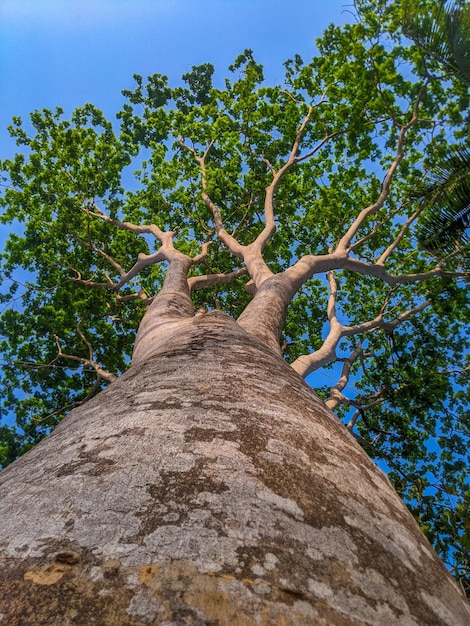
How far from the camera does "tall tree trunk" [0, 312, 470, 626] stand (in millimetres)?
795

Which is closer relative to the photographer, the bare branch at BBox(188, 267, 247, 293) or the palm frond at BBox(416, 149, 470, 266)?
the palm frond at BBox(416, 149, 470, 266)

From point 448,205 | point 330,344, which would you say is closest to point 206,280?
point 330,344

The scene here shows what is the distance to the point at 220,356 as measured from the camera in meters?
2.30

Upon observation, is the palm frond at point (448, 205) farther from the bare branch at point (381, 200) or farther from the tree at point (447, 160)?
the bare branch at point (381, 200)

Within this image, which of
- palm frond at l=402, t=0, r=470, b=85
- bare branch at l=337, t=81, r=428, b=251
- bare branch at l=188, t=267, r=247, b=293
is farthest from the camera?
bare branch at l=188, t=267, r=247, b=293

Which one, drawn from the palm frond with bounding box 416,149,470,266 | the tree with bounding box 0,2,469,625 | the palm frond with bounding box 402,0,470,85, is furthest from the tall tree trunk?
the palm frond with bounding box 402,0,470,85

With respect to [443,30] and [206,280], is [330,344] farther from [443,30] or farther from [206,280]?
[443,30]

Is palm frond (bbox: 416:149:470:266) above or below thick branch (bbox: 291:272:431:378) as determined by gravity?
above

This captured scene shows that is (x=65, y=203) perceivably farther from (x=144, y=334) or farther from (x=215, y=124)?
(x=144, y=334)

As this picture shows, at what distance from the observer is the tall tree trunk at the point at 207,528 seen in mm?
795

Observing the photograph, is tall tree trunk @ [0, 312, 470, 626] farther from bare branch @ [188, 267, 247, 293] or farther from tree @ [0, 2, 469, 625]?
bare branch @ [188, 267, 247, 293]

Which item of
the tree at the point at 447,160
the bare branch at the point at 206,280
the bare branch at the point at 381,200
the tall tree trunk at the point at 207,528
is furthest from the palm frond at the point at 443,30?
the tall tree trunk at the point at 207,528

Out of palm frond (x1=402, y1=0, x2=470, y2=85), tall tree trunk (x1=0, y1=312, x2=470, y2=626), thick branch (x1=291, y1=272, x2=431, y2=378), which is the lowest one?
tall tree trunk (x1=0, y1=312, x2=470, y2=626)

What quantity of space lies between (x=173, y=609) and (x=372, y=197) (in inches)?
434
